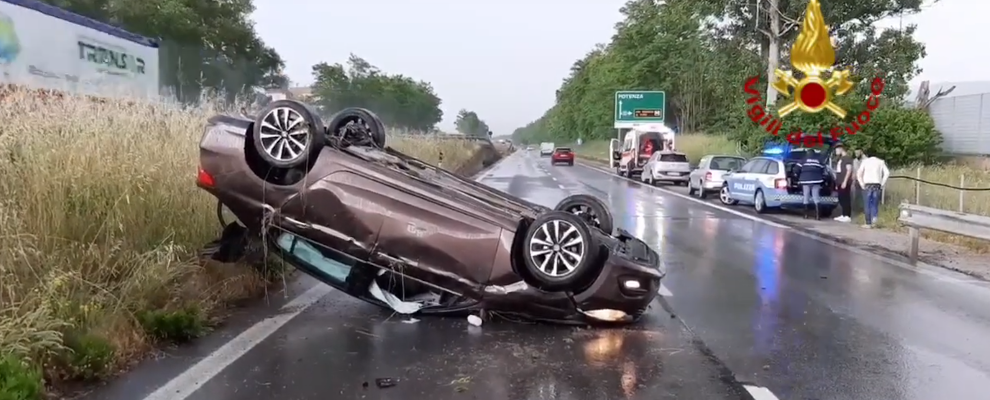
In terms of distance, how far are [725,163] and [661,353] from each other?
20.5 metres

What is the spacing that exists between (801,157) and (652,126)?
1836cm

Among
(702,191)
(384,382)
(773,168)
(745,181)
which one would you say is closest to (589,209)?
(384,382)

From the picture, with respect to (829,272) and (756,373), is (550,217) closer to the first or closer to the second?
(756,373)

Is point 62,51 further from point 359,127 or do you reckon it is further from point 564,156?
point 564,156

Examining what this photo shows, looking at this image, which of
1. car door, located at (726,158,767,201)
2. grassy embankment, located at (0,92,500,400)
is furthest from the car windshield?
grassy embankment, located at (0,92,500,400)

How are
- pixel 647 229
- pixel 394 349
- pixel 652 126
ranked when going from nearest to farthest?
pixel 394 349, pixel 647 229, pixel 652 126

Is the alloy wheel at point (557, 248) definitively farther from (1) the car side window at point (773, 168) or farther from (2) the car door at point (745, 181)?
(2) the car door at point (745, 181)

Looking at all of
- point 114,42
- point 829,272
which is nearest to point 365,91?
point 114,42

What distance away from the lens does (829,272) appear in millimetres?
10539

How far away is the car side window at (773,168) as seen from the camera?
64.3 feet

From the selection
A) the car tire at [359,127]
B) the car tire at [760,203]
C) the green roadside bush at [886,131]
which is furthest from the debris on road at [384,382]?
the green roadside bush at [886,131]

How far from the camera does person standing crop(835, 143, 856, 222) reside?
1831 centimetres

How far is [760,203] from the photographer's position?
20.0m

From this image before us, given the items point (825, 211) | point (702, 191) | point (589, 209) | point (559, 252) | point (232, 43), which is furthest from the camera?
point (232, 43)
